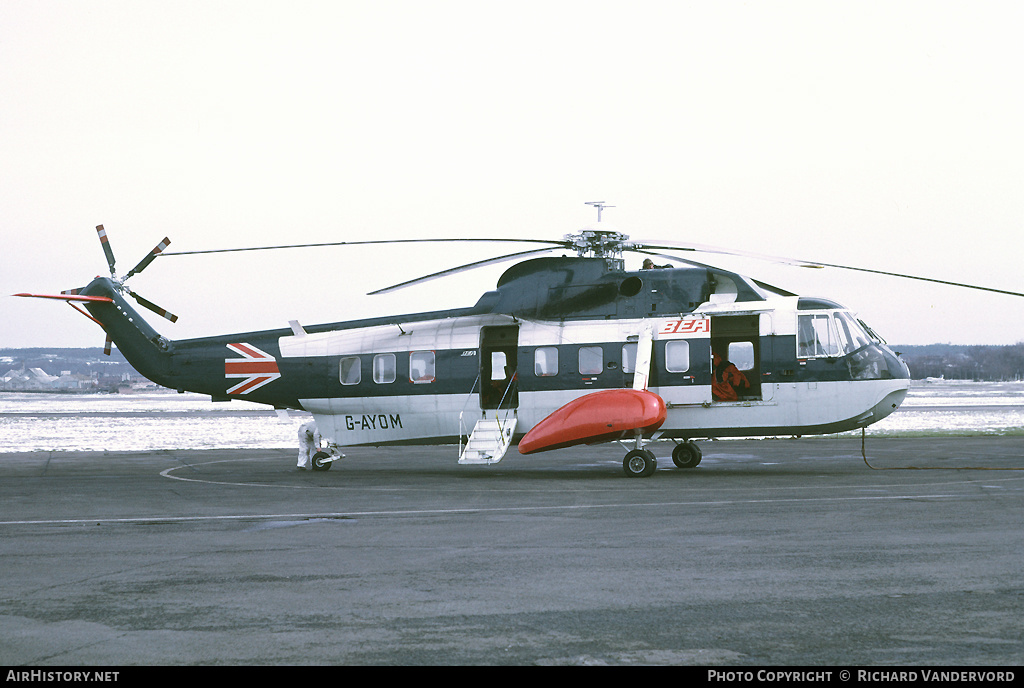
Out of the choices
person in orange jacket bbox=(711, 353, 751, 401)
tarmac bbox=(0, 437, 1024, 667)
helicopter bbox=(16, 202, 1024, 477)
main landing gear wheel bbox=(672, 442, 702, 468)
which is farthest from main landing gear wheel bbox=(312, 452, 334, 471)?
person in orange jacket bbox=(711, 353, 751, 401)

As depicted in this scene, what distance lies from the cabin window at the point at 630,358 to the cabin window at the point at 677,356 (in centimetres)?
70

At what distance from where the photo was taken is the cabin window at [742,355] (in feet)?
68.4

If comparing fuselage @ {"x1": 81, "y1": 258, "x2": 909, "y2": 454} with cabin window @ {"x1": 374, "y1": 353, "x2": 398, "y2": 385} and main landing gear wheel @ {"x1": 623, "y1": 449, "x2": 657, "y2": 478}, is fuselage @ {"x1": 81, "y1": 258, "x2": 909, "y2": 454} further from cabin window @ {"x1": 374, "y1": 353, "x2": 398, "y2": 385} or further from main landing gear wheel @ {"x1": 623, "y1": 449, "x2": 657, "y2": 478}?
main landing gear wheel @ {"x1": 623, "y1": 449, "x2": 657, "y2": 478}

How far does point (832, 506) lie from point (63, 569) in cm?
1016

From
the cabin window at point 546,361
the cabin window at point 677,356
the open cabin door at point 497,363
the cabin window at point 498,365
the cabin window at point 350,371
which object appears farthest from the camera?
the cabin window at point 350,371

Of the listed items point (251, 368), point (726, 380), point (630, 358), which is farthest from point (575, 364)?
point (251, 368)

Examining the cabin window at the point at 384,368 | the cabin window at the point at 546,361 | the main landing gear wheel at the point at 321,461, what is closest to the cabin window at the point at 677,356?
the cabin window at the point at 546,361

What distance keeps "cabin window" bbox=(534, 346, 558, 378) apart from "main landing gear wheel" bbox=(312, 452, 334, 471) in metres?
5.71

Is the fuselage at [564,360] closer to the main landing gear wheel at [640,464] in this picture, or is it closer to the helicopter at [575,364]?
the helicopter at [575,364]

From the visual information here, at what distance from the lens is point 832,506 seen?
14078mm

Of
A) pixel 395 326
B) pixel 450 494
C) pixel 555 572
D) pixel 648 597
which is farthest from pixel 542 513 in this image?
pixel 395 326

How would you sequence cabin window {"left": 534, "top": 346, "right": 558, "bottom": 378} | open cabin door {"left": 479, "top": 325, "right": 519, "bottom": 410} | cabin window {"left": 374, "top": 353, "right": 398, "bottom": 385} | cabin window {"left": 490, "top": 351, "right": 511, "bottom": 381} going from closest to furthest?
cabin window {"left": 534, "top": 346, "right": 558, "bottom": 378}
open cabin door {"left": 479, "top": 325, "right": 519, "bottom": 410}
cabin window {"left": 490, "top": 351, "right": 511, "bottom": 381}
cabin window {"left": 374, "top": 353, "right": 398, "bottom": 385}

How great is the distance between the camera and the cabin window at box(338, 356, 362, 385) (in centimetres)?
Answer: 2323
